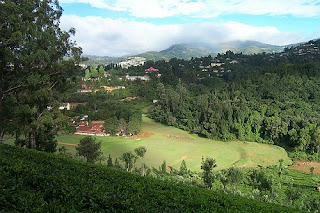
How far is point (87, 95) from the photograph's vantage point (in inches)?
2058

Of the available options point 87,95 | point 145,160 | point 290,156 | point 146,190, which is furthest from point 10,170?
point 87,95

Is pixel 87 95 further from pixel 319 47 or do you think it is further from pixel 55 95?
pixel 319 47

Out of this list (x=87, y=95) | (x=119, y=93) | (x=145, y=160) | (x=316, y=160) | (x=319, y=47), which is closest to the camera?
(x=145, y=160)

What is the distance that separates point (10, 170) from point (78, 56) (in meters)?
9.90

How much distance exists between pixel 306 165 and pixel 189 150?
532 inches

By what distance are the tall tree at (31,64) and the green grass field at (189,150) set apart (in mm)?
13733

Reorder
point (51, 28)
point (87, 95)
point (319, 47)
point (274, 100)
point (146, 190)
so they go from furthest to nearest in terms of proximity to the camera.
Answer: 1. point (319, 47)
2. point (87, 95)
3. point (274, 100)
4. point (51, 28)
5. point (146, 190)

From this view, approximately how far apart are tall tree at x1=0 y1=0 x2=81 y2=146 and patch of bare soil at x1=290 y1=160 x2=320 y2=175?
2563 centimetres

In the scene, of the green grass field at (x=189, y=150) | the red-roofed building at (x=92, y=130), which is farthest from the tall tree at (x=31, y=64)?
the red-roofed building at (x=92, y=130)

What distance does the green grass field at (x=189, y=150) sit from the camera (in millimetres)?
26703

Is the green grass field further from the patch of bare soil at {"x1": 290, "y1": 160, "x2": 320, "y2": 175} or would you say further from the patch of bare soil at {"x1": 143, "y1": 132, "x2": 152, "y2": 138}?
the patch of bare soil at {"x1": 290, "y1": 160, "x2": 320, "y2": 175}

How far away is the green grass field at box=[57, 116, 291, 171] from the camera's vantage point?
87.6 ft

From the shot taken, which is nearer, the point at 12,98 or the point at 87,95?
the point at 12,98

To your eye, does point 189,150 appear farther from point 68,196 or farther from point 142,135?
point 68,196
